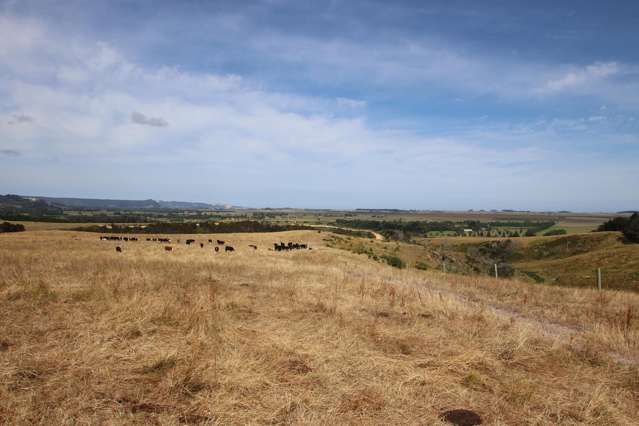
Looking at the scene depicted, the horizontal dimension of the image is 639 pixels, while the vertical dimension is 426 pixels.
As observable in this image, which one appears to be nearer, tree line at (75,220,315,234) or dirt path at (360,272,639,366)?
dirt path at (360,272,639,366)

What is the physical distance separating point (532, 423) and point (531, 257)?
82.0m

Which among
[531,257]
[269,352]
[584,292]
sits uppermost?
[269,352]

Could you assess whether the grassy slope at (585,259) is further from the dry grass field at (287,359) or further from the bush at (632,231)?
the dry grass field at (287,359)

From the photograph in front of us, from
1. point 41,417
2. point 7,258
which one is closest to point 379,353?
point 41,417

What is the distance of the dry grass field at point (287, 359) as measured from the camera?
507cm

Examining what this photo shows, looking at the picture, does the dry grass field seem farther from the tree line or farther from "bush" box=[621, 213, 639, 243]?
"bush" box=[621, 213, 639, 243]

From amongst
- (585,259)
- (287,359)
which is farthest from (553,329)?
(585,259)

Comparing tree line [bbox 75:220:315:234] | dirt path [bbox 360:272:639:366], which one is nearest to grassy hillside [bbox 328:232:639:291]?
dirt path [bbox 360:272:639:366]

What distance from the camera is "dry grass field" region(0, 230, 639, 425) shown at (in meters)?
5.07

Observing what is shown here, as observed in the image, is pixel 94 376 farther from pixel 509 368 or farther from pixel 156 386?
pixel 509 368

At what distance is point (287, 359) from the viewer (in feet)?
22.2

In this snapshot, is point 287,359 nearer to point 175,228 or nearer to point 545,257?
point 175,228

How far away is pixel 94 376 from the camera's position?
5.64 metres

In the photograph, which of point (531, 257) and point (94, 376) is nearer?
point (94, 376)
